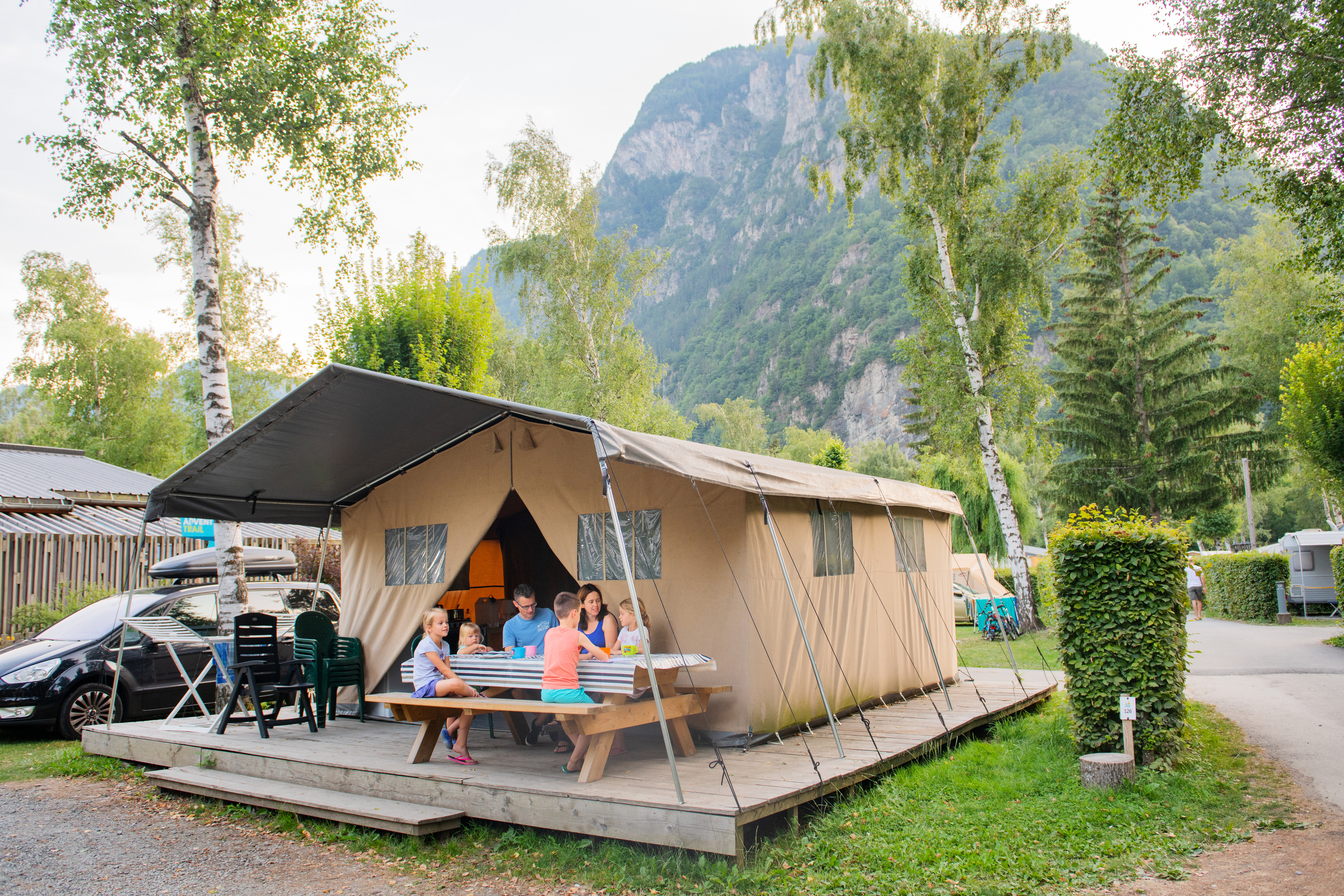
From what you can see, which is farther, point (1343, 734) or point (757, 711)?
point (1343, 734)

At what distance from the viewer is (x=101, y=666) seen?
7949 millimetres

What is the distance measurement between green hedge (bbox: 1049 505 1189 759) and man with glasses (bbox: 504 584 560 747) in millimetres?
3834

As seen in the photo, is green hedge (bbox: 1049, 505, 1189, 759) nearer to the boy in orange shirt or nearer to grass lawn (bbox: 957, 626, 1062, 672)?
the boy in orange shirt

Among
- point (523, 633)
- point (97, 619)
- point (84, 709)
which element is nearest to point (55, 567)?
point (97, 619)

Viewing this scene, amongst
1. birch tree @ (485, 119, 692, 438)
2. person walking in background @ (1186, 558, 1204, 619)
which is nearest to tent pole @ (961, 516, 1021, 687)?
person walking in background @ (1186, 558, 1204, 619)

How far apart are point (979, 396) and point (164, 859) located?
13481mm

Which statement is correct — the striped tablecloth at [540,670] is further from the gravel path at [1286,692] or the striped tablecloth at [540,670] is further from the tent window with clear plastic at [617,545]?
the gravel path at [1286,692]

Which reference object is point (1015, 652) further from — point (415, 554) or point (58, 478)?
point (58, 478)

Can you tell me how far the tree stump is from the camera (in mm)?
5227

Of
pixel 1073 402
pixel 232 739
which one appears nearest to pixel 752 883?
pixel 232 739

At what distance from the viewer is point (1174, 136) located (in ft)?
28.0

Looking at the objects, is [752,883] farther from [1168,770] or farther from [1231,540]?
[1231,540]

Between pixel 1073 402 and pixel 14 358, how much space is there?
3135cm

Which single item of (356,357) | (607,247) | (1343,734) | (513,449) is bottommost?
(1343,734)
